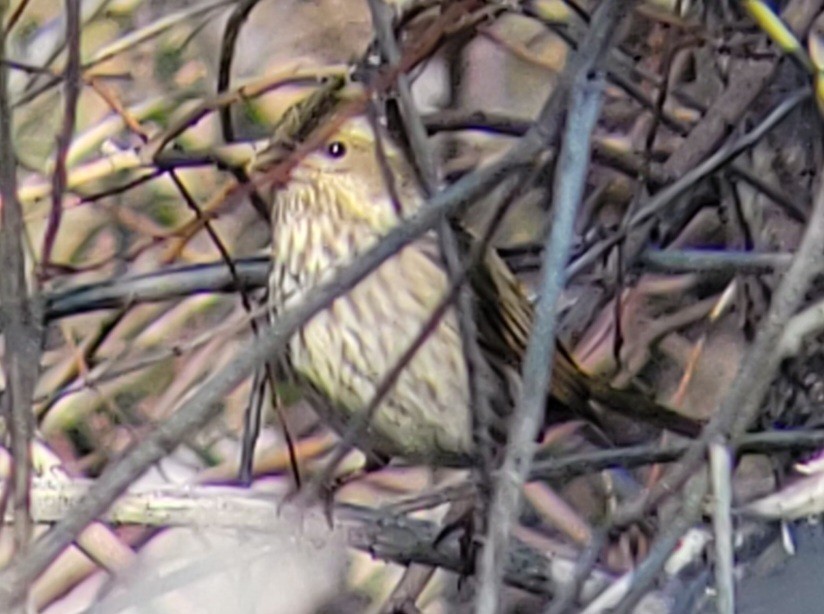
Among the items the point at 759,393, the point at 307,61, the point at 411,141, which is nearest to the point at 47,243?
the point at 411,141

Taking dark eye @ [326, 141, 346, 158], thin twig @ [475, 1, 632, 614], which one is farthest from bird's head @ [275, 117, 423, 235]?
thin twig @ [475, 1, 632, 614]

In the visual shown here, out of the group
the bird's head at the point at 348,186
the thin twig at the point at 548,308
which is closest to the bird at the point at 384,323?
the bird's head at the point at 348,186

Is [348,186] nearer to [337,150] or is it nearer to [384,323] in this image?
[337,150]

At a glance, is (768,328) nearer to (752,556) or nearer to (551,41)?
(752,556)

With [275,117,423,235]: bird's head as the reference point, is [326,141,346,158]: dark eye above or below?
above

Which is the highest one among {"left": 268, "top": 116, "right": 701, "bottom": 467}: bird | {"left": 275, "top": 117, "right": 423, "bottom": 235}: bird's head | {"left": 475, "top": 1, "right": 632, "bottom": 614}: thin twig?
{"left": 275, "top": 117, "right": 423, "bottom": 235}: bird's head

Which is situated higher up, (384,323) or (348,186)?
(348,186)

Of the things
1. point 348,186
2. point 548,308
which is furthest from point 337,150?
point 548,308

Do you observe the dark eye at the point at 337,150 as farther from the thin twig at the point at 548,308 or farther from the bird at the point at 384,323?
the thin twig at the point at 548,308

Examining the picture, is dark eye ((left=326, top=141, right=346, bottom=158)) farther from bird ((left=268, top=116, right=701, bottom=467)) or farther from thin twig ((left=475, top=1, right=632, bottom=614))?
thin twig ((left=475, top=1, right=632, bottom=614))
